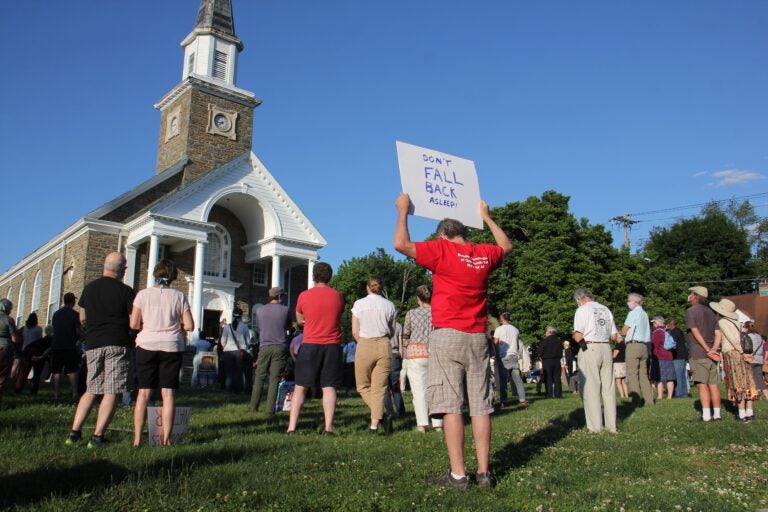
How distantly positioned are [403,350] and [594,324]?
98.9 inches

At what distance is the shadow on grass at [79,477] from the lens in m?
3.57

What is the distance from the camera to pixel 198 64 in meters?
32.1

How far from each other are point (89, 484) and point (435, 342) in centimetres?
246

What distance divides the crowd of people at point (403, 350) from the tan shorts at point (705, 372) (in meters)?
0.01

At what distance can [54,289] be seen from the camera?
29562 mm

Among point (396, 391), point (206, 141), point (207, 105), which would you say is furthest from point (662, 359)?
point (207, 105)

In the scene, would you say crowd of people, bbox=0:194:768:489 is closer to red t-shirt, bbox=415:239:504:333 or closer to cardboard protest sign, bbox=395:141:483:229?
red t-shirt, bbox=415:239:504:333

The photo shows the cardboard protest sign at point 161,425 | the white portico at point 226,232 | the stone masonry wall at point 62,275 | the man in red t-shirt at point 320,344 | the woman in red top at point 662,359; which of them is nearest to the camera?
the cardboard protest sign at point 161,425

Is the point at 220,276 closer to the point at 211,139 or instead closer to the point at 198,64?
the point at 211,139

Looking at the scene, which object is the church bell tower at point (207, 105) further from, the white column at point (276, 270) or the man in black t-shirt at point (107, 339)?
the man in black t-shirt at point (107, 339)

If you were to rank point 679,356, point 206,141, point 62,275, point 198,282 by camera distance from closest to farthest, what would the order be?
point 679,356 → point 198,282 → point 62,275 → point 206,141

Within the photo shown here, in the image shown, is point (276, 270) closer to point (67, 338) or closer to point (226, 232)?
point (226, 232)

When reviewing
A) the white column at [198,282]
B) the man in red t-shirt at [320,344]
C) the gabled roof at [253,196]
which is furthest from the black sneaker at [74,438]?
the gabled roof at [253,196]

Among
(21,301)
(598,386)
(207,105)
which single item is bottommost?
(598,386)
